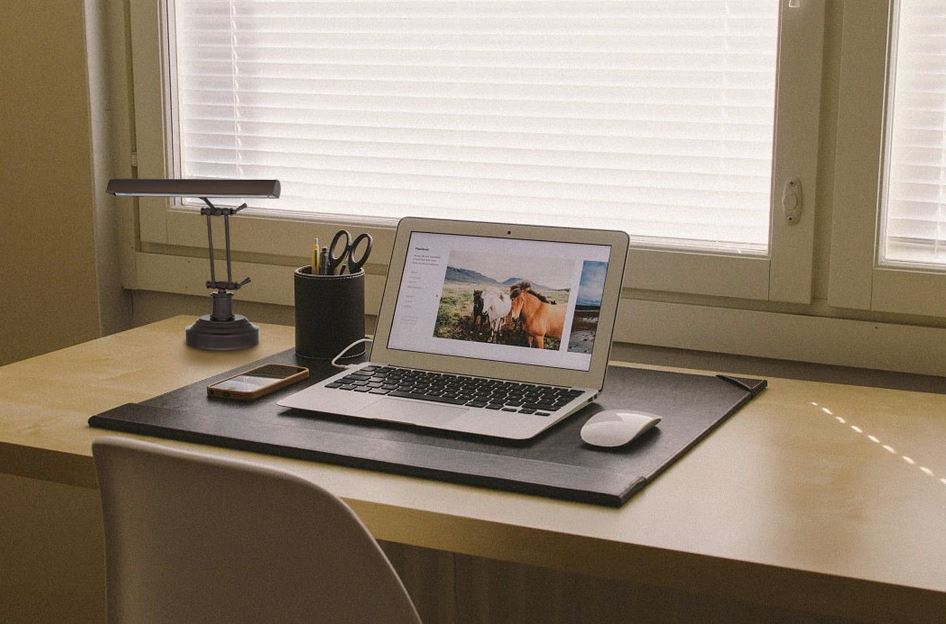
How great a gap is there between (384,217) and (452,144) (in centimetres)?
19

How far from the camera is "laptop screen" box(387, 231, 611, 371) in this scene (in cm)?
149

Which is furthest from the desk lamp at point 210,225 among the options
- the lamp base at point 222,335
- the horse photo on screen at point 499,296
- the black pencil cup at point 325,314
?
the horse photo on screen at point 499,296

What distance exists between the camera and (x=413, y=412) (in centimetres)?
137

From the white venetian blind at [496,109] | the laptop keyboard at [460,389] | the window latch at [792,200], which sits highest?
the white venetian blind at [496,109]

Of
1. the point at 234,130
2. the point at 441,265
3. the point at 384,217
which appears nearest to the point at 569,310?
the point at 441,265

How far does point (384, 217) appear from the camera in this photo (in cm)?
199

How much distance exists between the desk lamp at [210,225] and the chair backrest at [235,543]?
706 millimetres

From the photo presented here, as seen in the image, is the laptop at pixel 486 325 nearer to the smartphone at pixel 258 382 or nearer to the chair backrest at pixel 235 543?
the smartphone at pixel 258 382

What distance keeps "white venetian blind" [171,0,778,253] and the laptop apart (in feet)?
1.04

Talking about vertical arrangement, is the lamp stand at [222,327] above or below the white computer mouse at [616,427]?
above

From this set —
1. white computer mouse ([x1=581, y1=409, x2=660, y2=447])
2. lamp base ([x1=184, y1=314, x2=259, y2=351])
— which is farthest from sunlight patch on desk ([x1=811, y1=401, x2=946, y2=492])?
lamp base ([x1=184, y1=314, x2=259, y2=351])

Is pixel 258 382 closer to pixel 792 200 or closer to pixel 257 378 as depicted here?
pixel 257 378

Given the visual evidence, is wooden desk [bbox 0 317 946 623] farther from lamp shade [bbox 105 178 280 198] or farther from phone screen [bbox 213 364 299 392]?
lamp shade [bbox 105 178 280 198]

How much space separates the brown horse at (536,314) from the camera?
4.92 feet
